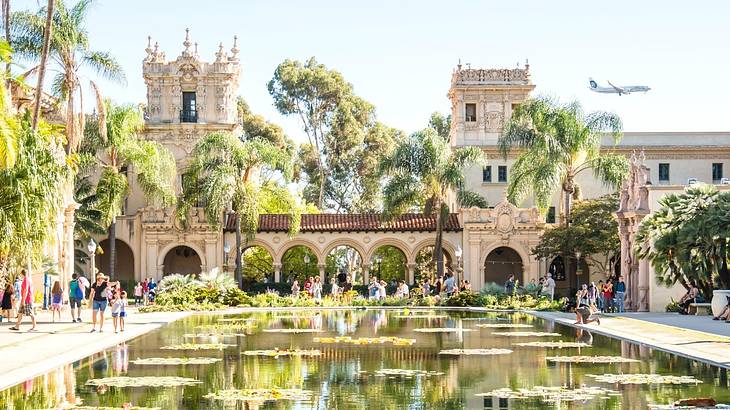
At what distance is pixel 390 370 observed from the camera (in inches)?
788

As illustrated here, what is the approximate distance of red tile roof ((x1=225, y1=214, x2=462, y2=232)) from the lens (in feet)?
196

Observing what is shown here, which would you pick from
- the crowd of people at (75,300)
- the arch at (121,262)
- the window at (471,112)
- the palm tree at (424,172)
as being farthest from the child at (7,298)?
the window at (471,112)

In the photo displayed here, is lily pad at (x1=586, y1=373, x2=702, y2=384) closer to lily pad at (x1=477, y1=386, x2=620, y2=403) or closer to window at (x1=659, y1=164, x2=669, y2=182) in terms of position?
lily pad at (x1=477, y1=386, x2=620, y2=403)

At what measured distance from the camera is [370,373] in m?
19.5

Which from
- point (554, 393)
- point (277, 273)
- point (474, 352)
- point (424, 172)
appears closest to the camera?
point (554, 393)

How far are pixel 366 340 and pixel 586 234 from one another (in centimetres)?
2904

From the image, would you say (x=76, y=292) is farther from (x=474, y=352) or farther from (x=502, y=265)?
(x=502, y=265)

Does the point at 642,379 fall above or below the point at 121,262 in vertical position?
below

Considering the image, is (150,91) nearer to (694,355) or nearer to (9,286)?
(9,286)

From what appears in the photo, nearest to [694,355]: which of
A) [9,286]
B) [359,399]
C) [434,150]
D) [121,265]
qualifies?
[359,399]

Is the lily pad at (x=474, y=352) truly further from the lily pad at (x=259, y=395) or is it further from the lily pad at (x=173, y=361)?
the lily pad at (x=259, y=395)

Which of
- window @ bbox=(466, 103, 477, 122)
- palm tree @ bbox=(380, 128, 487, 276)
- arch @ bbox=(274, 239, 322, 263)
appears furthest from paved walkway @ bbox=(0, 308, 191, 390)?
window @ bbox=(466, 103, 477, 122)

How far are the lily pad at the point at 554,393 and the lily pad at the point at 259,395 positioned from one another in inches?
105

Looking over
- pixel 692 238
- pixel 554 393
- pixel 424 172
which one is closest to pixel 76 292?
pixel 692 238
